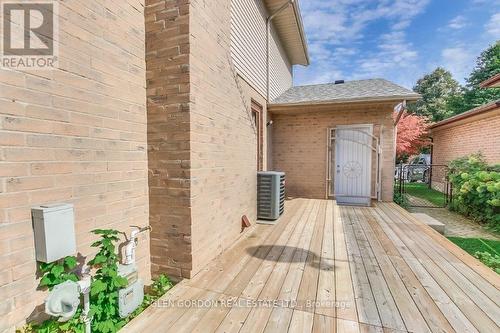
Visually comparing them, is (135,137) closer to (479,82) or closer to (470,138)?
(470,138)

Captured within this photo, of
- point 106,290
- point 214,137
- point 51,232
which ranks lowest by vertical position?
point 106,290

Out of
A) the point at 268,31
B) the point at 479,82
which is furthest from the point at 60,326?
the point at 479,82

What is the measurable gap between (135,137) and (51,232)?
115 cm

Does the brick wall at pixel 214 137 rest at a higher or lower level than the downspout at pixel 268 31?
lower

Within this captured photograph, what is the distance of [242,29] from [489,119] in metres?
8.76

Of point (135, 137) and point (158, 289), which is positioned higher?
point (135, 137)

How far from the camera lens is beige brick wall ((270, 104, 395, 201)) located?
639 cm

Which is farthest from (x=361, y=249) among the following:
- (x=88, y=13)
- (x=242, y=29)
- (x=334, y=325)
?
(x=242, y=29)

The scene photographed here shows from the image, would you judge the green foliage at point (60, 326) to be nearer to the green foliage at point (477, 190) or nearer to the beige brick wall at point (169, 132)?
the beige brick wall at point (169, 132)

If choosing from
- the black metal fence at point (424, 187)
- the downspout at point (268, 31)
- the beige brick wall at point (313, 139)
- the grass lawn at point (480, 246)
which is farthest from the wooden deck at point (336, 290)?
the black metal fence at point (424, 187)

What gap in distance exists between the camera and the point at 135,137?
2.42 meters

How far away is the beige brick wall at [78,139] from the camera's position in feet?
4.78

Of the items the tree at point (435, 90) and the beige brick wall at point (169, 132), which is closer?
the beige brick wall at point (169, 132)

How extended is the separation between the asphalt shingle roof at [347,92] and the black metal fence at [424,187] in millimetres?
3091
